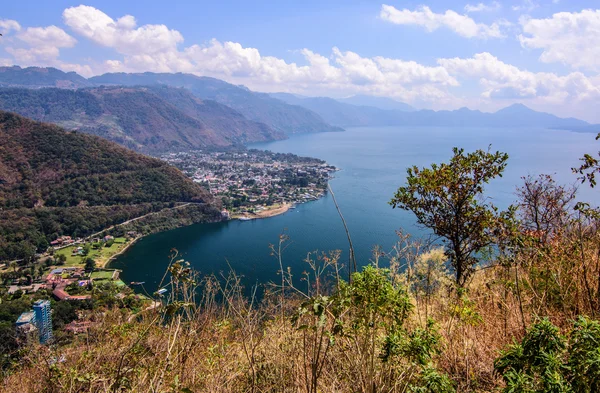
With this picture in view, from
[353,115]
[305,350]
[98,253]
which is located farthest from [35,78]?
[305,350]

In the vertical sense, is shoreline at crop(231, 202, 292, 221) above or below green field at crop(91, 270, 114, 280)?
above

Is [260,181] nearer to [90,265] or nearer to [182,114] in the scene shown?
[90,265]

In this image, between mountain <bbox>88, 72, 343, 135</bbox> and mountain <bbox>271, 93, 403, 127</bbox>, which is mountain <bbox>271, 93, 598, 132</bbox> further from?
mountain <bbox>88, 72, 343, 135</bbox>

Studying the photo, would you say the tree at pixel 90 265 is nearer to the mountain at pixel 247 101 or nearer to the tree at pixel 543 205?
the tree at pixel 543 205

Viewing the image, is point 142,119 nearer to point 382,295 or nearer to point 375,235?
point 375,235

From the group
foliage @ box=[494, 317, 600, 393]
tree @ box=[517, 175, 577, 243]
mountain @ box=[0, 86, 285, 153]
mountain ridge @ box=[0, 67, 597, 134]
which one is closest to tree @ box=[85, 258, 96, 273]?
tree @ box=[517, 175, 577, 243]

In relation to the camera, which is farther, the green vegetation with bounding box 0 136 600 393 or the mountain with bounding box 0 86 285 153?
the mountain with bounding box 0 86 285 153

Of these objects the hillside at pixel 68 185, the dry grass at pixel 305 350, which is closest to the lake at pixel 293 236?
the hillside at pixel 68 185

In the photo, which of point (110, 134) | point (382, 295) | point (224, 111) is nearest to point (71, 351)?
point (382, 295)
